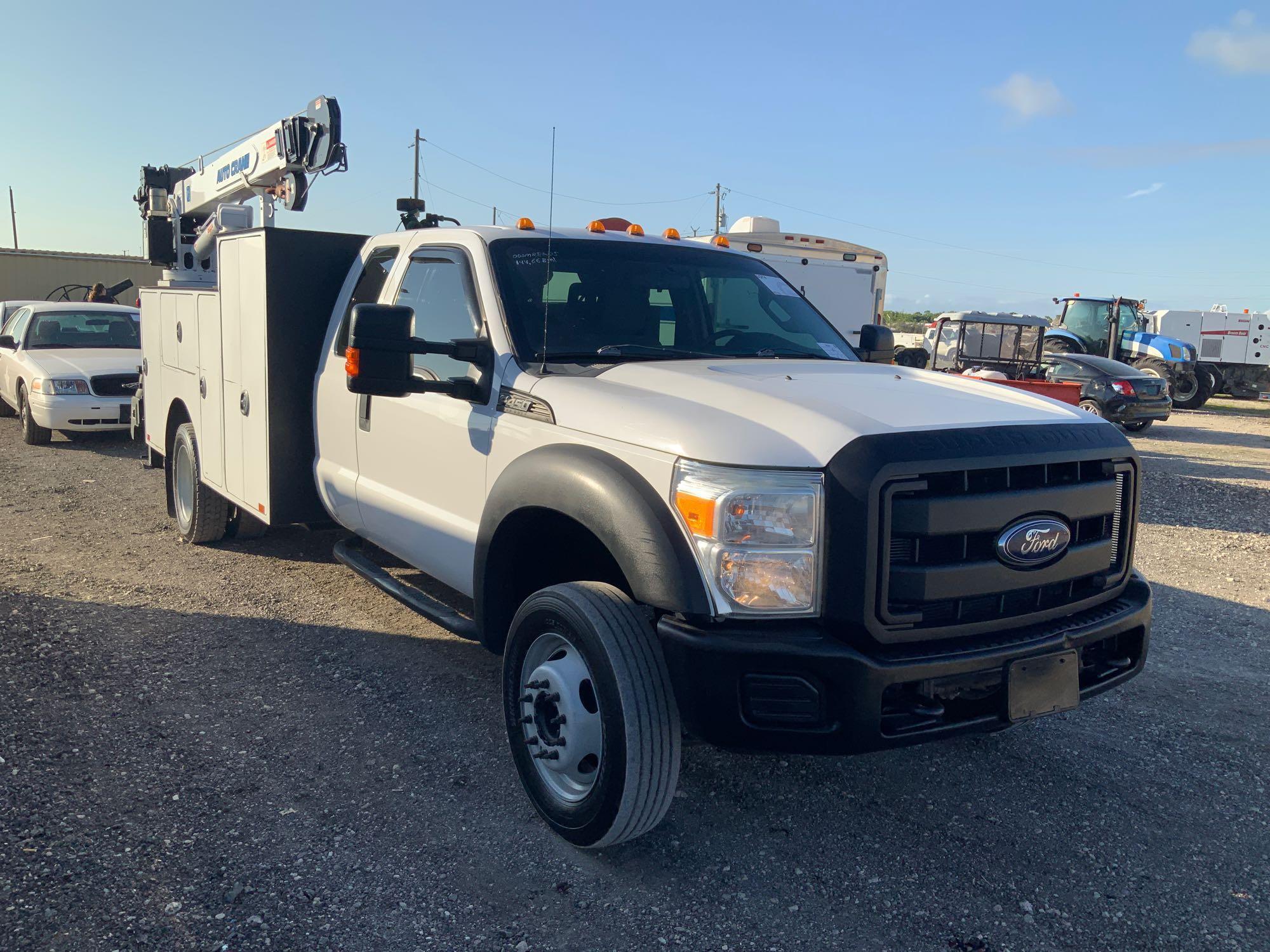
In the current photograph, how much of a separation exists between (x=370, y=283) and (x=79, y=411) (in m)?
7.74

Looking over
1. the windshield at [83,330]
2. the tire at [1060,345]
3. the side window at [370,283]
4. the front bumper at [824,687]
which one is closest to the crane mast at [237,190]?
the windshield at [83,330]

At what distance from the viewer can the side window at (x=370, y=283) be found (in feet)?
15.5

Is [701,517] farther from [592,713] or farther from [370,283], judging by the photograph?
[370,283]

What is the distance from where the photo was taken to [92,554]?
6461mm

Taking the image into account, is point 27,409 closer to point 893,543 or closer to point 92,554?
point 92,554

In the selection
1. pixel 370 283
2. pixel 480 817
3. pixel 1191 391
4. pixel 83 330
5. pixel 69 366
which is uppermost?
pixel 370 283

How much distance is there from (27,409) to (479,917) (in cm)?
1069

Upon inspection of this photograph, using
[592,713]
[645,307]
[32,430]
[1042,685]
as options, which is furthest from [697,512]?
[32,430]

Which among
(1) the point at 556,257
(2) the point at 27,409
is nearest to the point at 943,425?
(1) the point at 556,257

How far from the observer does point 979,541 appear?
2.79 meters

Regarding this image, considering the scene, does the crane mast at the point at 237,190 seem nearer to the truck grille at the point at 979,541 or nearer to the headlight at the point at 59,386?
the headlight at the point at 59,386

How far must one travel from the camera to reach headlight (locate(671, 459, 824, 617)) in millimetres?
2656

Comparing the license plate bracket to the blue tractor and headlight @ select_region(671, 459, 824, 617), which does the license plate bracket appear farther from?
the blue tractor

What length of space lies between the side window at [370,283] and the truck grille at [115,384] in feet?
24.3
